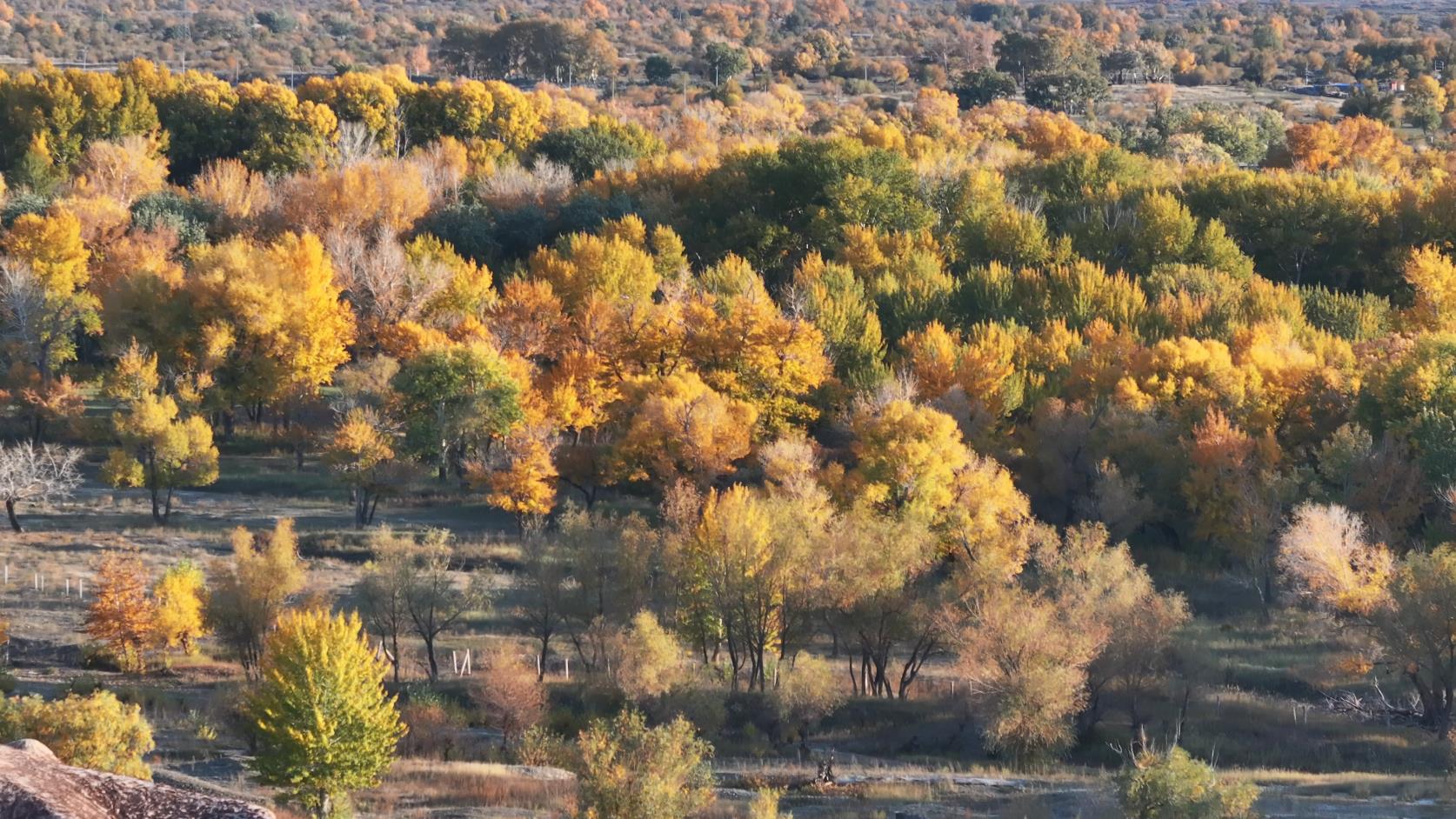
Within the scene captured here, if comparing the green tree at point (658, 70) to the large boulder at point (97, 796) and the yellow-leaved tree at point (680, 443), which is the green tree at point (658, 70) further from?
the large boulder at point (97, 796)

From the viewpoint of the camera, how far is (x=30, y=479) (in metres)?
57.0

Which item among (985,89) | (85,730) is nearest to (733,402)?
(85,730)

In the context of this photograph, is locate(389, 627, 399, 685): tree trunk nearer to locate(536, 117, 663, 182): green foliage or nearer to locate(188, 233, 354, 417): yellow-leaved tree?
locate(188, 233, 354, 417): yellow-leaved tree

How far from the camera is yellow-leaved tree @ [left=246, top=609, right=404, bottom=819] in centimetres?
3164

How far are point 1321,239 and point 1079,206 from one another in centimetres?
1151

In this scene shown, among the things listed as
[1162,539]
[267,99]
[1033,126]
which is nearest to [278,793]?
[1162,539]

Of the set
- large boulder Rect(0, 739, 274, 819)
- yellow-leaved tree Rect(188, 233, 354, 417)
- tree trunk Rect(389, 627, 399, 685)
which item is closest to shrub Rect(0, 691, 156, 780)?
tree trunk Rect(389, 627, 399, 685)

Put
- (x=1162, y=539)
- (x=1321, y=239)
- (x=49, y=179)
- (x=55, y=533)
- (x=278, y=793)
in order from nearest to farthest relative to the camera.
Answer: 1. (x=278, y=793)
2. (x=55, y=533)
3. (x=1162, y=539)
4. (x=1321, y=239)
5. (x=49, y=179)

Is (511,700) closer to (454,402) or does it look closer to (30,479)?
(454,402)

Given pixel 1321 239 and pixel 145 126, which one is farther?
pixel 145 126

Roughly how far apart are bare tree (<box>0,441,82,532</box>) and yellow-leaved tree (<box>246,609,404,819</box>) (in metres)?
26.6

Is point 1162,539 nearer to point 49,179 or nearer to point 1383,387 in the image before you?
point 1383,387

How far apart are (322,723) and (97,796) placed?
1901 centimetres

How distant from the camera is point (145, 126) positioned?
106438mm
